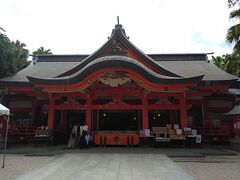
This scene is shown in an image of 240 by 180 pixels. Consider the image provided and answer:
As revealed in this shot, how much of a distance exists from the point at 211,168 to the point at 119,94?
7.53 metres

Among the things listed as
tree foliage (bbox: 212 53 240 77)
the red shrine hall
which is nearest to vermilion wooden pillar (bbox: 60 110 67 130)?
the red shrine hall

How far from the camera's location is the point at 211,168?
8.38 meters

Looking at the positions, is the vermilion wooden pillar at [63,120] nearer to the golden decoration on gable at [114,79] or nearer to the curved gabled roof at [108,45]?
the curved gabled roof at [108,45]

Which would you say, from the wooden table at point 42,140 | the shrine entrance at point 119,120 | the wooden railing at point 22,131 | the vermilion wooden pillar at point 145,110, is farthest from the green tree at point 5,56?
the vermilion wooden pillar at point 145,110

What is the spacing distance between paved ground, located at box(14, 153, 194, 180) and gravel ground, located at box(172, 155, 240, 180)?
0.42 m

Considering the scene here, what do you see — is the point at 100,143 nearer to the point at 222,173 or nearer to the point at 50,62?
the point at 222,173

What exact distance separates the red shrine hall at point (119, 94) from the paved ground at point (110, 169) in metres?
4.05

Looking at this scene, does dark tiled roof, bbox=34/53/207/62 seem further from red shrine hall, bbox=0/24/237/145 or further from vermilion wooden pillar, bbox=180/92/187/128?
vermilion wooden pillar, bbox=180/92/187/128

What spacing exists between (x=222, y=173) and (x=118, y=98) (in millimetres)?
8054

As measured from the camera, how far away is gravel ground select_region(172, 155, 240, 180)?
7250 mm

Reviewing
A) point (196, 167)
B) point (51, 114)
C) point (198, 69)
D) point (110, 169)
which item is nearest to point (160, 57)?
point (198, 69)

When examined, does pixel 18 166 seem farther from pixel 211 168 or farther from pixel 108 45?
pixel 108 45

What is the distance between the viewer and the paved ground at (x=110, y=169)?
701 cm

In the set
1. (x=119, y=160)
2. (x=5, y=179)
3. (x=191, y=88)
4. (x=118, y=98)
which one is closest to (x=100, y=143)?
(x=118, y=98)
